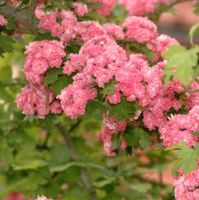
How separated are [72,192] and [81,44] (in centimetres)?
108

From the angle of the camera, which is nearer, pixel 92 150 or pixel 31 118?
pixel 31 118

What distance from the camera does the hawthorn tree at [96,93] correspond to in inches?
113

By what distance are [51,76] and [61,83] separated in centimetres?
6

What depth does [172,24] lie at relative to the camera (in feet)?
42.5

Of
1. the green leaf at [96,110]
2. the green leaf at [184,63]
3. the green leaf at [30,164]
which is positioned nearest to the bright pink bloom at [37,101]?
the green leaf at [96,110]

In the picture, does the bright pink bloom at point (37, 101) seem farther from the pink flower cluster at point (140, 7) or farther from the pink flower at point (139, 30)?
the pink flower cluster at point (140, 7)

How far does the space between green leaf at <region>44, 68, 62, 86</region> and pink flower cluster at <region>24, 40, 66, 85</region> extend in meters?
0.03

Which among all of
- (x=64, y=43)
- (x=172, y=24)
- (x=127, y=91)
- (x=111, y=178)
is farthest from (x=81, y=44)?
(x=172, y=24)

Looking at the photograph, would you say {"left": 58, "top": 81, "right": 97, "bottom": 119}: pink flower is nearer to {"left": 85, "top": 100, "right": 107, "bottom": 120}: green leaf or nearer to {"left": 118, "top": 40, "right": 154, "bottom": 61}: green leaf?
{"left": 85, "top": 100, "right": 107, "bottom": 120}: green leaf

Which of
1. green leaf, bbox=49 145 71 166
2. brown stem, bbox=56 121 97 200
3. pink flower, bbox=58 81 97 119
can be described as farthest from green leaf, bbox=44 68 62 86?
green leaf, bbox=49 145 71 166

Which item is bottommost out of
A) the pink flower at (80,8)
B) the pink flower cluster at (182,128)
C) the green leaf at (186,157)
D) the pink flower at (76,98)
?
the green leaf at (186,157)

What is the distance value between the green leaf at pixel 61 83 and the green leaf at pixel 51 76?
0.03 meters

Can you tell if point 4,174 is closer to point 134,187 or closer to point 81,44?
→ point 134,187

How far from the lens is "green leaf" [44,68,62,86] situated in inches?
123
